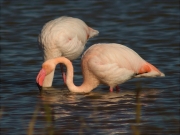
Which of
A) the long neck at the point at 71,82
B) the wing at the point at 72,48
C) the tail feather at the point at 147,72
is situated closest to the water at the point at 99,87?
the long neck at the point at 71,82

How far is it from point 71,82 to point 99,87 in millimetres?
949

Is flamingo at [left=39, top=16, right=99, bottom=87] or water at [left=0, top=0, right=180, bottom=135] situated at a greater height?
flamingo at [left=39, top=16, right=99, bottom=87]

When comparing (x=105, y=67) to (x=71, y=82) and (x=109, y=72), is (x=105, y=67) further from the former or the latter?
(x=71, y=82)

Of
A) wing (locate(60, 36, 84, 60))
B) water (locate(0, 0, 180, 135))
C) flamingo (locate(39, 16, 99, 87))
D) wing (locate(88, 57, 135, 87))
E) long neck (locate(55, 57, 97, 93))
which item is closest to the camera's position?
water (locate(0, 0, 180, 135))

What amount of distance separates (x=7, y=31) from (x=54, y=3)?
112 inches

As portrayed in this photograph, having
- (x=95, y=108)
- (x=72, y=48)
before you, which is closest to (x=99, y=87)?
(x=72, y=48)

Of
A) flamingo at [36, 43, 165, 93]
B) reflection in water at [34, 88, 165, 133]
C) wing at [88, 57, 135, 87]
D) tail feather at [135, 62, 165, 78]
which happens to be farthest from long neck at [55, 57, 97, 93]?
tail feather at [135, 62, 165, 78]

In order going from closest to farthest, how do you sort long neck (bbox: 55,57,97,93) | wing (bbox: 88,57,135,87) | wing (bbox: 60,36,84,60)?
wing (bbox: 88,57,135,87) < long neck (bbox: 55,57,97,93) < wing (bbox: 60,36,84,60)

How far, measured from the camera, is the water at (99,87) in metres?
7.60

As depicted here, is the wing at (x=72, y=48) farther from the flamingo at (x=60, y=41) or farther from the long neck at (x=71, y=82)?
the long neck at (x=71, y=82)

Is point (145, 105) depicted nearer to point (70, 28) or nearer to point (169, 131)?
point (169, 131)

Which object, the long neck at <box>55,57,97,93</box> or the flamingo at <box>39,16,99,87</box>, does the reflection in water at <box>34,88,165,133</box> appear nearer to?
the long neck at <box>55,57,97,93</box>

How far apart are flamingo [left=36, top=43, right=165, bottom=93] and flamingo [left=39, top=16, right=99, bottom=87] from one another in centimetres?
69

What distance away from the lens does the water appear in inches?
299
